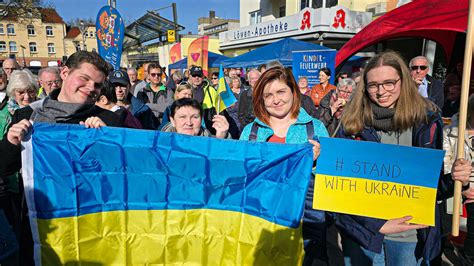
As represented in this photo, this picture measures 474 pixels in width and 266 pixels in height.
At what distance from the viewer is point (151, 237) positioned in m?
2.04

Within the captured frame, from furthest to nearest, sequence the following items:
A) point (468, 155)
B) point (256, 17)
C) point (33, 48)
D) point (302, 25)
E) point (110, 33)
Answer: point (33, 48)
point (256, 17)
point (302, 25)
point (110, 33)
point (468, 155)

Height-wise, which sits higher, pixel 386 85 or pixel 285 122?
pixel 386 85

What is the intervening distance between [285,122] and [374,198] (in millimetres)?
807

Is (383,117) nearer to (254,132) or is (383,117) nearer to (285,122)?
(285,122)

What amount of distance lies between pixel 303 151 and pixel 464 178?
848 mm

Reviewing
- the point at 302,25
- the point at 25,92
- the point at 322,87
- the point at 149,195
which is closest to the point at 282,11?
the point at 302,25

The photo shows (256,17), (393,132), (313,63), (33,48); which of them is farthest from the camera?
(33,48)

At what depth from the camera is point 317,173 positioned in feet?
6.37

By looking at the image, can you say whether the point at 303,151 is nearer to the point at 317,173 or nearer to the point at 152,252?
the point at 317,173

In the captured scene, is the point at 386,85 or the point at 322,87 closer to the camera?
the point at 386,85

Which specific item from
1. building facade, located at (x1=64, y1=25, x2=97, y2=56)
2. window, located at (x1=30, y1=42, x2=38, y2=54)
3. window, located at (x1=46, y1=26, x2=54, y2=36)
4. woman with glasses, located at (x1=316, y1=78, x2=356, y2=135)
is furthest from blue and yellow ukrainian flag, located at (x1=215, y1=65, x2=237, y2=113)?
window, located at (x1=46, y1=26, x2=54, y2=36)

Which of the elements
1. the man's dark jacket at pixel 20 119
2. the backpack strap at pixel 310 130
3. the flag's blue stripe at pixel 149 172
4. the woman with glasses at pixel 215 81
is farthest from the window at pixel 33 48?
the backpack strap at pixel 310 130

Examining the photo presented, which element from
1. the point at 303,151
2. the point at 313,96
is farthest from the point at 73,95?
the point at 313,96

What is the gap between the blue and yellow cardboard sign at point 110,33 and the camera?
20.3 ft
